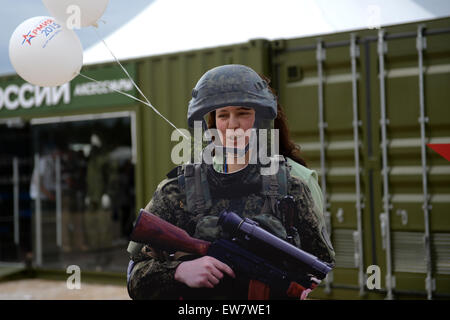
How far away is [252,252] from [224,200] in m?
0.26

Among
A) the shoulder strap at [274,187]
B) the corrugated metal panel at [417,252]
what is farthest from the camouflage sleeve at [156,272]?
the corrugated metal panel at [417,252]

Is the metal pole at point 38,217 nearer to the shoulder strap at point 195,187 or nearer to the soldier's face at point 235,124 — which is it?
the shoulder strap at point 195,187

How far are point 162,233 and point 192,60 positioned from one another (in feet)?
12.3

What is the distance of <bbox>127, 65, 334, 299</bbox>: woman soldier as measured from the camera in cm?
222

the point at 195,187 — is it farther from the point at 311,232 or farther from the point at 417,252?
the point at 417,252

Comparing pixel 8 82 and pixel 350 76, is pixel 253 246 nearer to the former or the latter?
pixel 350 76

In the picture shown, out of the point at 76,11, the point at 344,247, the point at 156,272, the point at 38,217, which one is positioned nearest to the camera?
the point at 156,272

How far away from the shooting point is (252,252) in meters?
2.18

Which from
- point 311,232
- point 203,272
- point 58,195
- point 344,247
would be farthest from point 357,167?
point 58,195

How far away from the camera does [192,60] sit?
565cm

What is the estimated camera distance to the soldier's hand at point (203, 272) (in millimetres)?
2182

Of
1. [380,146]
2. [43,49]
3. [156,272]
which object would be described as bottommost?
[156,272]

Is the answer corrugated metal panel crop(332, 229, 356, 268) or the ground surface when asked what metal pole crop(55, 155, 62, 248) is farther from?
corrugated metal panel crop(332, 229, 356, 268)

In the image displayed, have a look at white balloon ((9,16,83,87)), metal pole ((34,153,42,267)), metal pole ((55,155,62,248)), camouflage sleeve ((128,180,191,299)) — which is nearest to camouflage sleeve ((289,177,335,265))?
camouflage sleeve ((128,180,191,299))
